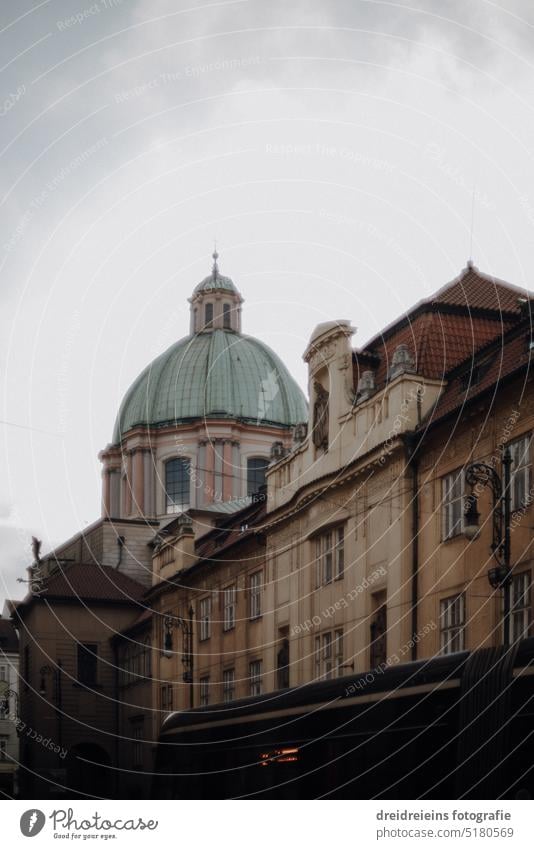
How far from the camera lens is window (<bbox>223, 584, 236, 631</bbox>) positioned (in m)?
40.2

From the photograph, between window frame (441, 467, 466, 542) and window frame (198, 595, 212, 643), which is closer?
window frame (441, 467, 466, 542)

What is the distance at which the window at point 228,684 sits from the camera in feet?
128

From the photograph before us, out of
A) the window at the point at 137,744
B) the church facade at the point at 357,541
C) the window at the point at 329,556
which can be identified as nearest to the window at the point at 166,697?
the church facade at the point at 357,541

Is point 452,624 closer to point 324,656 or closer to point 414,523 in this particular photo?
point 414,523

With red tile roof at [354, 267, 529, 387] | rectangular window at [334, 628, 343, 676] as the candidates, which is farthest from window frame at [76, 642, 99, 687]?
red tile roof at [354, 267, 529, 387]

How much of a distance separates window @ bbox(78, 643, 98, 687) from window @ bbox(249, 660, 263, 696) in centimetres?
2096

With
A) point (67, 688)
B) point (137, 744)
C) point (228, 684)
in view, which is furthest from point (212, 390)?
point (228, 684)

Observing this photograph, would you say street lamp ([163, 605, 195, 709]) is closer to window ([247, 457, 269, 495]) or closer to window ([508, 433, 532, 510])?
window ([508, 433, 532, 510])

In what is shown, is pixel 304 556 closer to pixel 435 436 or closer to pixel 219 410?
pixel 435 436

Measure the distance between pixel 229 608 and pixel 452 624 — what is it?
14760mm

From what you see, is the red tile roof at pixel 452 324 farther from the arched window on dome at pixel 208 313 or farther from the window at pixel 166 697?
the arched window on dome at pixel 208 313

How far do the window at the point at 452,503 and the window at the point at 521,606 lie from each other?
2.21m

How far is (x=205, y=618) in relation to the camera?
43062mm

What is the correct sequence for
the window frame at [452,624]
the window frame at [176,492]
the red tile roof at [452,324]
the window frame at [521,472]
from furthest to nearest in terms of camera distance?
the window frame at [176,492] → the red tile roof at [452,324] → the window frame at [452,624] → the window frame at [521,472]
